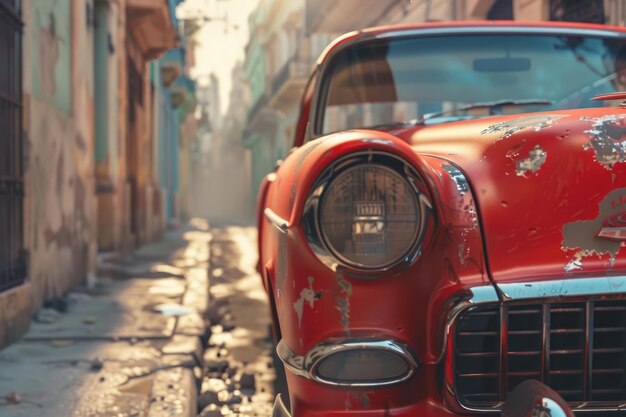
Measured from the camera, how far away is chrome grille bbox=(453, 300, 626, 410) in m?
1.58

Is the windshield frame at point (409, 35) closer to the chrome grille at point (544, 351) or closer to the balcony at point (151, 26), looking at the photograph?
the chrome grille at point (544, 351)

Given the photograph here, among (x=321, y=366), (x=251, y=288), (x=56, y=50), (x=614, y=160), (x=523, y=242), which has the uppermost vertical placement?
(x=56, y=50)

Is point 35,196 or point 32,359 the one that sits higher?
point 35,196

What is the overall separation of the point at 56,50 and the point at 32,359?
2.75m

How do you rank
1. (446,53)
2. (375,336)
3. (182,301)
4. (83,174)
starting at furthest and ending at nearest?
(83,174), (182,301), (446,53), (375,336)

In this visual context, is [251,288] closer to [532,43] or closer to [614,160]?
[532,43]

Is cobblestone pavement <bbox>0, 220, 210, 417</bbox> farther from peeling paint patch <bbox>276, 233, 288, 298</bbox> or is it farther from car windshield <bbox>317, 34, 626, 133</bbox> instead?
car windshield <bbox>317, 34, 626, 133</bbox>

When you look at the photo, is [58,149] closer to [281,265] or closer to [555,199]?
[281,265]

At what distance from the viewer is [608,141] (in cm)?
167

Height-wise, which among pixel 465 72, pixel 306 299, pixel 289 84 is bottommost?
pixel 306 299

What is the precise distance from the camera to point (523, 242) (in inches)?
64.4

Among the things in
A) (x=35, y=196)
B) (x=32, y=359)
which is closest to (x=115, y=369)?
(x=32, y=359)

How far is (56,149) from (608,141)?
4312 mm

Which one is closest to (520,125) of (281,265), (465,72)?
(281,265)
